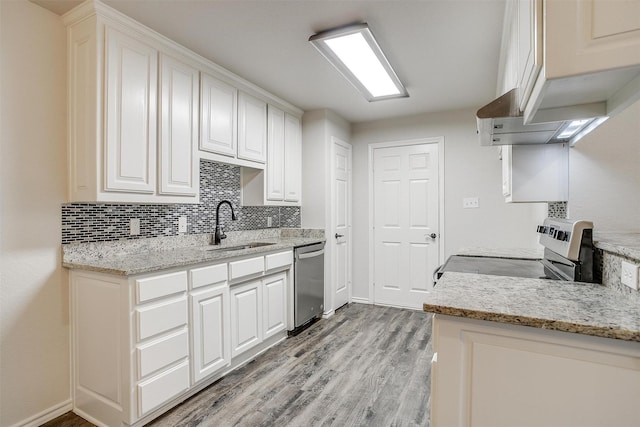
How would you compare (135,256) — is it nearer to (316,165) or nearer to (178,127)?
(178,127)

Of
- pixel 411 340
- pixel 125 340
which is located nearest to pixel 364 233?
pixel 411 340

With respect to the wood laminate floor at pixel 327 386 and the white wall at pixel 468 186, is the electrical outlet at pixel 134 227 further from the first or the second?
the white wall at pixel 468 186

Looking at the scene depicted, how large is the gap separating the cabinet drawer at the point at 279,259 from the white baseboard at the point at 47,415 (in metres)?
1.55

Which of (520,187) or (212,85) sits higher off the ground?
(212,85)

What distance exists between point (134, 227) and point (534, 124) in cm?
254

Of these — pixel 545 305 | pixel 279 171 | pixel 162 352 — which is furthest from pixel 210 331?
pixel 545 305

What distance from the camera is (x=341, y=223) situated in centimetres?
410

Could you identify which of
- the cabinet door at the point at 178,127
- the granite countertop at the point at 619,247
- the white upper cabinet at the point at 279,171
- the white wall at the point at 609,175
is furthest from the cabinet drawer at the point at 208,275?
the white wall at the point at 609,175

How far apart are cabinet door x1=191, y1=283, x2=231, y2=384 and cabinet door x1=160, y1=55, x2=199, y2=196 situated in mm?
776

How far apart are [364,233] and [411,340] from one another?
1592mm

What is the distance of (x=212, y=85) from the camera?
263cm

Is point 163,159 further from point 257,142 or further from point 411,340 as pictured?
point 411,340

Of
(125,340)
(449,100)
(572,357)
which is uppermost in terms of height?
Result: (449,100)

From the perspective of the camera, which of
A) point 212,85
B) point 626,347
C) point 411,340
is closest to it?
point 626,347
